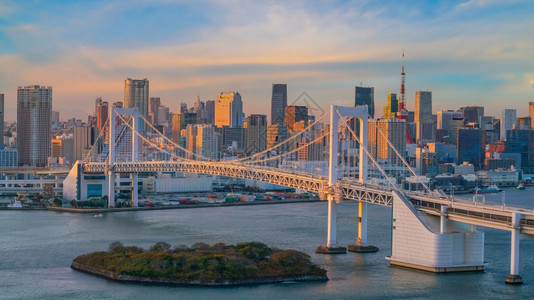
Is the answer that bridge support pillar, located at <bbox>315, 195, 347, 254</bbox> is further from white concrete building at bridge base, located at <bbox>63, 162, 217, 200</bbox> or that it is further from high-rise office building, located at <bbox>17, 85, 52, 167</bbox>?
high-rise office building, located at <bbox>17, 85, 52, 167</bbox>

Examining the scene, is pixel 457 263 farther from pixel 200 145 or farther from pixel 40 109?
pixel 40 109

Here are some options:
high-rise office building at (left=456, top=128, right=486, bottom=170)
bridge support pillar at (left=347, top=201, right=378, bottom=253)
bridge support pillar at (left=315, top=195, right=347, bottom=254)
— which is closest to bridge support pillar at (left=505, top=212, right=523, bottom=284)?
bridge support pillar at (left=347, top=201, right=378, bottom=253)

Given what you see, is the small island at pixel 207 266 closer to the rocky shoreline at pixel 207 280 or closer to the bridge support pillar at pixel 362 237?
the rocky shoreline at pixel 207 280

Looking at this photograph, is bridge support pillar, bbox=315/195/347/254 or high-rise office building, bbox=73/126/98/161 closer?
bridge support pillar, bbox=315/195/347/254

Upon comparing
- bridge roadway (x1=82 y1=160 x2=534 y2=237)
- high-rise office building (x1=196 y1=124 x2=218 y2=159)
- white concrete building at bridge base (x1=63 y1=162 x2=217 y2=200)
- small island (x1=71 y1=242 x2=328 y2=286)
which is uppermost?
high-rise office building (x1=196 y1=124 x2=218 y2=159)

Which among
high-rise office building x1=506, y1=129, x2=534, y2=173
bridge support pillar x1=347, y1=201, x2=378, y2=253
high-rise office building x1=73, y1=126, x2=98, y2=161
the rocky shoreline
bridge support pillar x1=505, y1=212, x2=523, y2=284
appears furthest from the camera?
high-rise office building x1=506, y1=129, x2=534, y2=173

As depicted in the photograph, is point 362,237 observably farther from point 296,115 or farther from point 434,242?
point 296,115

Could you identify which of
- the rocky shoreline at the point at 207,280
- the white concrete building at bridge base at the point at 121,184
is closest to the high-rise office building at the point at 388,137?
the white concrete building at bridge base at the point at 121,184

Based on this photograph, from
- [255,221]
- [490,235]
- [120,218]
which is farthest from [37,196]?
[490,235]
